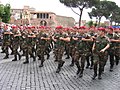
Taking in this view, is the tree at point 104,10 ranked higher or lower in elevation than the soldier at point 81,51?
higher

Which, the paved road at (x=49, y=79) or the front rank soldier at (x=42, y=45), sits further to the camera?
the front rank soldier at (x=42, y=45)

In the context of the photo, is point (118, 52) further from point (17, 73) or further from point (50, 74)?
point (17, 73)

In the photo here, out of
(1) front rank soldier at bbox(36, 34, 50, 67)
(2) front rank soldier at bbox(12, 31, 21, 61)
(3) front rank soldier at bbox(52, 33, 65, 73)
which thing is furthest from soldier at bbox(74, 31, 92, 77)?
(2) front rank soldier at bbox(12, 31, 21, 61)

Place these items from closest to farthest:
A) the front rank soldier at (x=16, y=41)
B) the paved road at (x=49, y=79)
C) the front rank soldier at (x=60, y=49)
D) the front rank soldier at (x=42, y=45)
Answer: the paved road at (x=49, y=79) → the front rank soldier at (x=60, y=49) → the front rank soldier at (x=42, y=45) → the front rank soldier at (x=16, y=41)

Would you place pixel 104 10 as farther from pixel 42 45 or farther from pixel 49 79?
pixel 49 79

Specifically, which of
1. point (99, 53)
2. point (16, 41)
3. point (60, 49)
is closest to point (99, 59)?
point (99, 53)

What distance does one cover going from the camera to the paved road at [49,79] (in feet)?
32.1

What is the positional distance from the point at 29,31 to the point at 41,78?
4.87 metres

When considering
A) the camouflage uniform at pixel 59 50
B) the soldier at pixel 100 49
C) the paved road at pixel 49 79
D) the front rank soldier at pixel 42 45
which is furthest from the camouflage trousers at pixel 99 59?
the front rank soldier at pixel 42 45

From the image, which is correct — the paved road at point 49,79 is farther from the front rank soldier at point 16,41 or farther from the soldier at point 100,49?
the front rank soldier at point 16,41

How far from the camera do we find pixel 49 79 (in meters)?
11.0

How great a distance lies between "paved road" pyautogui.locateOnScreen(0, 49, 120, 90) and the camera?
32.1ft

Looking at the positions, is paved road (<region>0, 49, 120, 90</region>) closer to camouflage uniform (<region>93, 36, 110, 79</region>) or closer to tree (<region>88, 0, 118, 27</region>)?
camouflage uniform (<region>93, 36, 110, 79</region>)

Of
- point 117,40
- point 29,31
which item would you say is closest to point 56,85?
point 117,40
